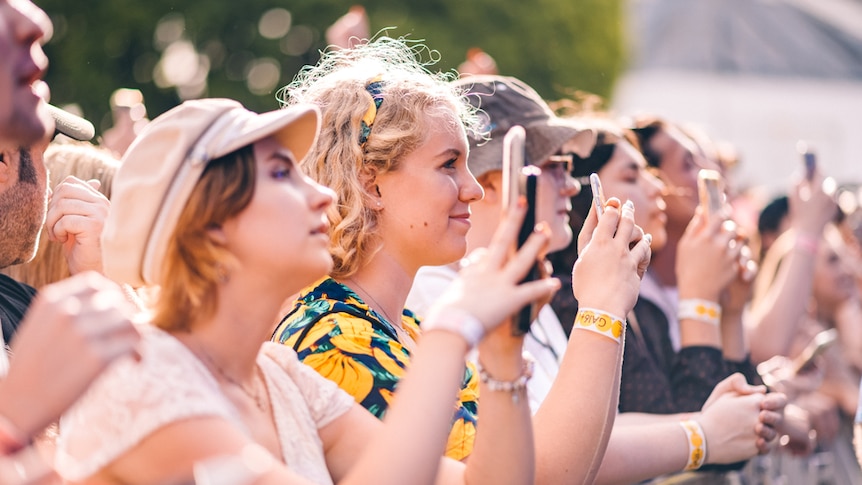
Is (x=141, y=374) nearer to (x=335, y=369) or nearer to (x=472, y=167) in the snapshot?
(x=335, y=369)

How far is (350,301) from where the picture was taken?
300cm

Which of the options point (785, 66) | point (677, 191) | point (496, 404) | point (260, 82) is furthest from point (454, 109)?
point (785, 66)

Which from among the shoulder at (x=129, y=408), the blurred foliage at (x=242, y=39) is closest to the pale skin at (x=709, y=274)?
the shoulder at (x=129, y=408)

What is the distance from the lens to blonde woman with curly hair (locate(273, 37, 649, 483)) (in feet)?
8.91

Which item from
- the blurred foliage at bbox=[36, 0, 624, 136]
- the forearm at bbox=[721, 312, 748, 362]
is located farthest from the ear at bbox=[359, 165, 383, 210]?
the blurred foliage at bbox=[36, 0, 624, 136]

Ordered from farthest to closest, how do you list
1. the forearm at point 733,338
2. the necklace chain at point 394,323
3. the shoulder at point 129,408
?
the forearm at point 733,338
the necklace chain at point 394,323
the shoulder at point 129,408

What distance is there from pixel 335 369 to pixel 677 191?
3.10 metres

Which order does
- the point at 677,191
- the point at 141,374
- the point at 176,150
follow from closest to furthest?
the point at 141,374 → the point at 176,150 → the point at 677,191

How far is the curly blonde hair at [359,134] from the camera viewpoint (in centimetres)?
319

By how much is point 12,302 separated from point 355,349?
109 cm

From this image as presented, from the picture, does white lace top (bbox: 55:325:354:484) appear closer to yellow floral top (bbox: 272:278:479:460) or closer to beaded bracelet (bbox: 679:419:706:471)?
yellow floral top (bbox: 272:278:479:460)

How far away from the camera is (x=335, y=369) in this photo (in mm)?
2748

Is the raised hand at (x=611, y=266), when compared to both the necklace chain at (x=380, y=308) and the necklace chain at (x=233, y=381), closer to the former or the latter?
the necklace chain at (x=380, y=308)

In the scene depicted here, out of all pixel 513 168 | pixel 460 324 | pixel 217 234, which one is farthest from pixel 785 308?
pixel 217 234
